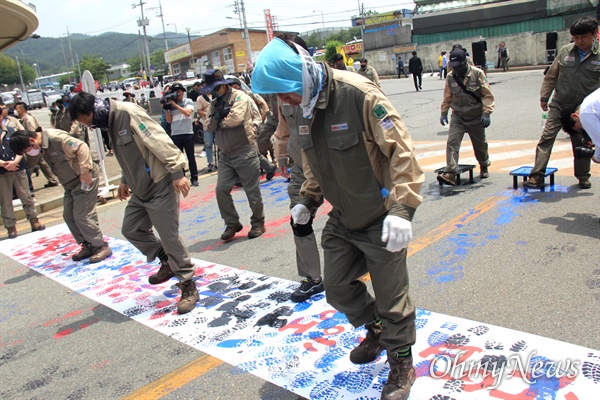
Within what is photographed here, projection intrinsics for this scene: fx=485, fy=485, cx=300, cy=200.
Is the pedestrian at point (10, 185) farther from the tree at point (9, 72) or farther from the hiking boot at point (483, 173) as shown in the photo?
the tree at point (9, 72)

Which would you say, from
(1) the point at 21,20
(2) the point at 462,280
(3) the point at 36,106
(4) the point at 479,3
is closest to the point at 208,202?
(1) the point at 21,20

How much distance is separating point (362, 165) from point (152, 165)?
7.89 feet

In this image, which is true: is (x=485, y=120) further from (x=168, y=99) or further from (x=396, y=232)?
(x=168, y=99)

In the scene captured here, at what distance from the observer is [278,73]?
8.22ft

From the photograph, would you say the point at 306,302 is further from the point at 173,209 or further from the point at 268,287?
the point at 173,209

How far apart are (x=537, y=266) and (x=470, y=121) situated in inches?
124

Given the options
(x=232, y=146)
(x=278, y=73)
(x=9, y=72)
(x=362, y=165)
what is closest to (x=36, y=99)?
(x=232, y=146)

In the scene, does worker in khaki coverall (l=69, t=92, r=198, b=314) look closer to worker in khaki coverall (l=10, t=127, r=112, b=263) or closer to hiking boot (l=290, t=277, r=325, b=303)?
hiking boot (l=290, t=277, r=325, b=303)

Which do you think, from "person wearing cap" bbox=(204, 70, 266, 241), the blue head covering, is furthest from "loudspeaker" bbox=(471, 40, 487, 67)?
the blue head covering

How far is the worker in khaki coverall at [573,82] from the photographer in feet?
17.7

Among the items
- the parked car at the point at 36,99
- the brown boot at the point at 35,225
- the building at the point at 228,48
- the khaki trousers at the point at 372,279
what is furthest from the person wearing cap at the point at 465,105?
the parked car at the point at 36,99

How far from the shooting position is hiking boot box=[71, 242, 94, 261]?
6.23 m

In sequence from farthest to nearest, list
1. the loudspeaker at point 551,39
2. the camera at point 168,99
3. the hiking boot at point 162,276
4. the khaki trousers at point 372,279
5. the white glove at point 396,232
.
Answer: the loudspeaker at point 551,39 < the camera at point 168,99 < the hiking boot at point 162,276 < the khaki trousers at point 372,279 < the white glove at point 396,232

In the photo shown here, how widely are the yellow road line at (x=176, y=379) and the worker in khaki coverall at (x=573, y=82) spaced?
15.6ft
